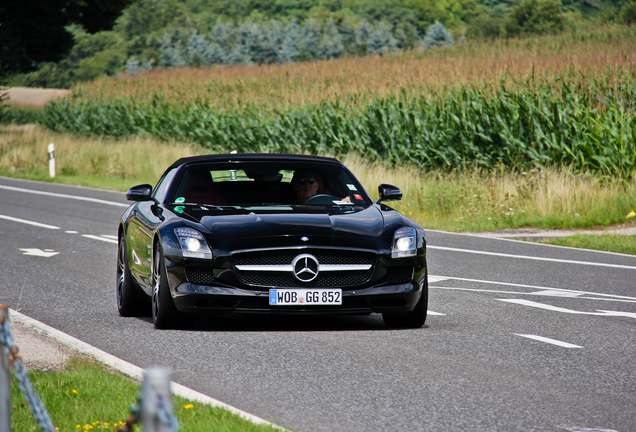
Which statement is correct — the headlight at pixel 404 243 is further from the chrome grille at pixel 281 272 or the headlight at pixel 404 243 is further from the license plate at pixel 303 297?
the license plate at pixel 303 297

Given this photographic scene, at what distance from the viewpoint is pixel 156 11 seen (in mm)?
159125

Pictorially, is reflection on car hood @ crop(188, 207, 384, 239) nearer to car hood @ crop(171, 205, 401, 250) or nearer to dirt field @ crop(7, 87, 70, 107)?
car hood @ crop(171, 205, 401, 250)

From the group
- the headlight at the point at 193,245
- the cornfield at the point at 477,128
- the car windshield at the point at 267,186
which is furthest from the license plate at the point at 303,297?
the cornfield at the point at 477,128

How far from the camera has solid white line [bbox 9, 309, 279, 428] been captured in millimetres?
5453

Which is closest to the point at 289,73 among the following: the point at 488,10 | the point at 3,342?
the point at 3,342

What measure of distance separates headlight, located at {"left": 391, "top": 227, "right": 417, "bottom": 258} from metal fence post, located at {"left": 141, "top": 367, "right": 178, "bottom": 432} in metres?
5.80

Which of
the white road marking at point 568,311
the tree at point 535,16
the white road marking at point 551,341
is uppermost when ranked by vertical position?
the tree at point 535,16

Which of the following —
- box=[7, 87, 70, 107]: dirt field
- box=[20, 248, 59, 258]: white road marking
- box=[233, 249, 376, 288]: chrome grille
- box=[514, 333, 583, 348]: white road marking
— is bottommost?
box=[20, 248, 59, 258]: white road marking

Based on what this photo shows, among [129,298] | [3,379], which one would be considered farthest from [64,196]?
[3,379]

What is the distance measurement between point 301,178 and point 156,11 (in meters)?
155

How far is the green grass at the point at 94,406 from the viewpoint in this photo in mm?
5062

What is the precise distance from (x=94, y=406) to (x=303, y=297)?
2607mm

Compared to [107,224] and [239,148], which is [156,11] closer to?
[239,148]

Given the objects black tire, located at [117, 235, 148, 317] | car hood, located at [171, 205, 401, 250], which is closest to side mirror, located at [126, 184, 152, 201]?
black tire, located at [117, 235, 148, 317]
